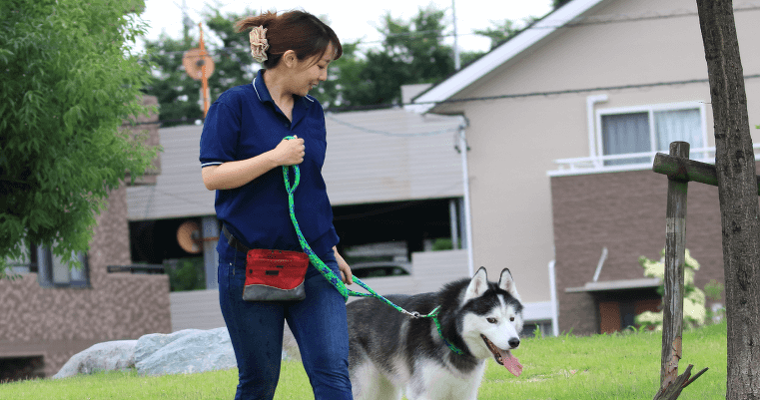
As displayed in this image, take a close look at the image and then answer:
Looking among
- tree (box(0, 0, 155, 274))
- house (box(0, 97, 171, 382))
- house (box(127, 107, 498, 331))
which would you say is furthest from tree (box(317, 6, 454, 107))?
tree (box(0, 0, 155, 274))

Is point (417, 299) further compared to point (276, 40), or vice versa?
point (417, 299)

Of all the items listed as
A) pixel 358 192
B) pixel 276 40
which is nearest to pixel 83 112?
pixel 276 40

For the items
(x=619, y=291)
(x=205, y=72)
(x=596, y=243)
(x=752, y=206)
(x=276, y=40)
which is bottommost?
(x=619, y=291)

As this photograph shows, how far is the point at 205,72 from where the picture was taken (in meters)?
21.5

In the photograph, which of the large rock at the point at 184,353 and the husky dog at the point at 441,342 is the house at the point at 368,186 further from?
the husky dog at the point at 441,342

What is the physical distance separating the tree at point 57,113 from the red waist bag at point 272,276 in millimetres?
6963

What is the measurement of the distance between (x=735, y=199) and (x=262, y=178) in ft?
9.75

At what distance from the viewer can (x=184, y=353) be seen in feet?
36.7

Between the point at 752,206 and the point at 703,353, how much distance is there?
412 centimetres

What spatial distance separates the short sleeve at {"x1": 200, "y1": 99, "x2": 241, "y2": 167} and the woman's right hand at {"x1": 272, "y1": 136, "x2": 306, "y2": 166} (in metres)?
0.22

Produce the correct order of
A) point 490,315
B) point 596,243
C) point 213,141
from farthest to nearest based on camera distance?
point 596,243 < point 490,315 < point 213,141

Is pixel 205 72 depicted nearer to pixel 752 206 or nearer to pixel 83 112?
pixel 83 112

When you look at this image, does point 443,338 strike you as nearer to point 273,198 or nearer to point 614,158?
point 273,198

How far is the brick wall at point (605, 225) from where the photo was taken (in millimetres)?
16594
